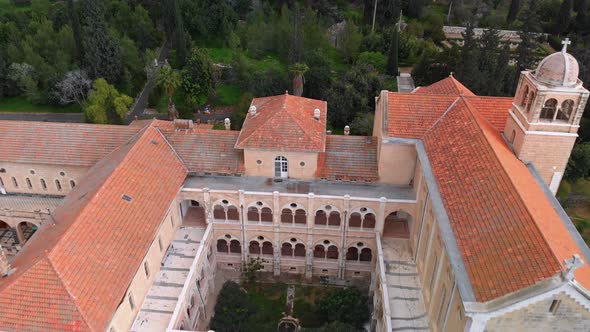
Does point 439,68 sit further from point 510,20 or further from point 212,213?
point 212,213

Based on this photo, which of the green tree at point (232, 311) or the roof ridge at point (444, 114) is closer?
the green tree at point (232, 311)

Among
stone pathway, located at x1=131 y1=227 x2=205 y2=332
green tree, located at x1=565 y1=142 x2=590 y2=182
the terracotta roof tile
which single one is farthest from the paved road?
green tree, located at x1=565 y1=142 x2=590 y2=182

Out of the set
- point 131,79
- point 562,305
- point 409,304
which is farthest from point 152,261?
point 131,79

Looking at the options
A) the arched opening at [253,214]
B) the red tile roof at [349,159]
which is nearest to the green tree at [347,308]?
the arched opening at [253,214]

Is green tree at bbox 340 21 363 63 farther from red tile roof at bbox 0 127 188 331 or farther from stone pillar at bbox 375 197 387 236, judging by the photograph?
red tile roof at bbox 0 127 188 331

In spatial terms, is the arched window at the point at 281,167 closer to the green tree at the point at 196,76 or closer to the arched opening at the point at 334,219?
the arched opening at the point at 334,219

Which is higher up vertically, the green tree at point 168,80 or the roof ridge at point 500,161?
the roof ridge at point 500,161
